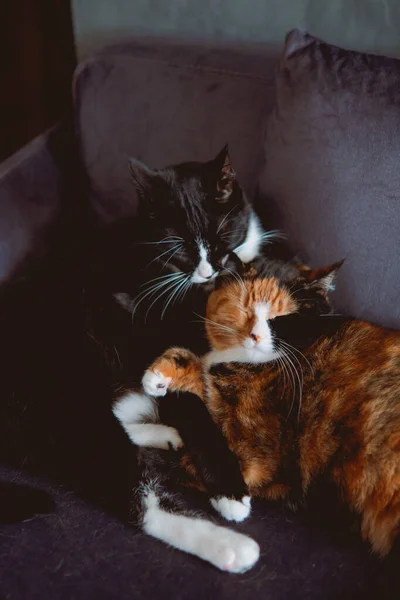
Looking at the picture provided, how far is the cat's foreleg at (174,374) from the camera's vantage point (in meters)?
1.17

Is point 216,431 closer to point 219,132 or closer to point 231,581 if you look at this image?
point 231,581

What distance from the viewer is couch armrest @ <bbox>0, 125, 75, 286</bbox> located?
1468mm

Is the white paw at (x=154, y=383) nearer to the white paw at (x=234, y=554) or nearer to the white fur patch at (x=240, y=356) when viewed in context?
the white fur patch at (x=240, y=356)

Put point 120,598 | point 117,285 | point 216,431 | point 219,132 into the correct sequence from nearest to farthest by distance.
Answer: point 120,598, point 216,431, point 117,285, point 219,132

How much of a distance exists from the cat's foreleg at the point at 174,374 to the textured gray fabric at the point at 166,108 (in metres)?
0.55

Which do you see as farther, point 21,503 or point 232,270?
point 232,270

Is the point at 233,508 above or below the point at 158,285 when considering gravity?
below

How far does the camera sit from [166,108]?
5.07ft

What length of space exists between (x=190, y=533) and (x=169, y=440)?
0.74ft

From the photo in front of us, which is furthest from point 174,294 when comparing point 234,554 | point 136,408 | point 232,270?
point 234,554

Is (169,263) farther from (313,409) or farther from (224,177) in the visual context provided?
(313,409)

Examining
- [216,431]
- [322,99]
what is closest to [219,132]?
[322,99]

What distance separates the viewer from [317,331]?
1.19 m

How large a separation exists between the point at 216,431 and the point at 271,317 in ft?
0.87
